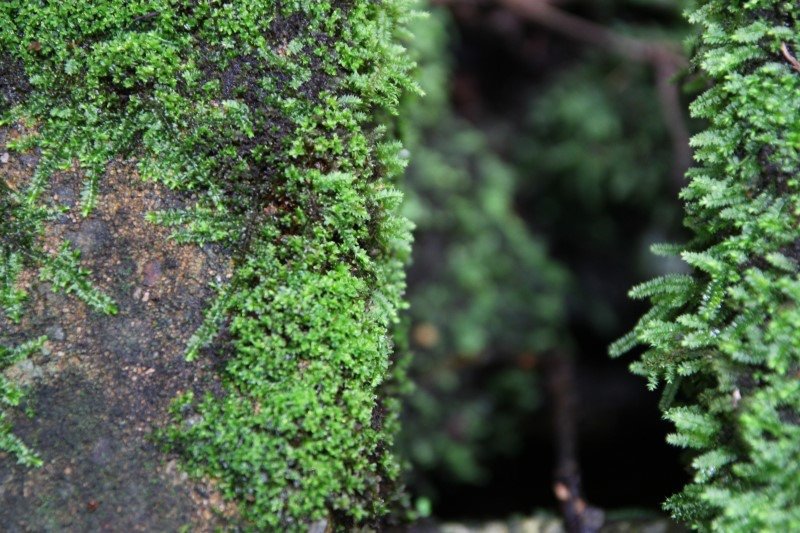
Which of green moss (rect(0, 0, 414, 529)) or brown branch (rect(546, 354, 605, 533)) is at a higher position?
green moss (rect(0, 0, 414, 529))

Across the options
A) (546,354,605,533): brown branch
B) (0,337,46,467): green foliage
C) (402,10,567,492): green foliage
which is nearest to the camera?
(0,337,46,467): green foliage

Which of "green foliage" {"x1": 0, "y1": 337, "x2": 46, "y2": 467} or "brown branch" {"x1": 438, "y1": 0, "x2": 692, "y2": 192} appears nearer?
"green foliage" {"x1": 0, "y1": 337, "x2": 46, "y2": 467}

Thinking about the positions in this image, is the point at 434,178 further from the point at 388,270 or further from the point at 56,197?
the point at 56,197

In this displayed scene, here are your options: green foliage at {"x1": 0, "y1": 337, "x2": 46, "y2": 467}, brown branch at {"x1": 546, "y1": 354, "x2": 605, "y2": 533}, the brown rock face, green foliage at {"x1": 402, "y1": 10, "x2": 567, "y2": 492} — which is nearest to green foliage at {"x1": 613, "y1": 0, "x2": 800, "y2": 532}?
brown branch at {"x1": 546, "y1": 354, "x2": 605, "y2": 533}

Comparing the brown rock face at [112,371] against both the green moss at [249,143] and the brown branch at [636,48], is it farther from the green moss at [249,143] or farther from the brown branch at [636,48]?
the brown branch at [636,48]

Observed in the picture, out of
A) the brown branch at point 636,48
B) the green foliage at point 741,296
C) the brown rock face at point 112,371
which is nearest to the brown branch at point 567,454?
the green foliage at point 741,296

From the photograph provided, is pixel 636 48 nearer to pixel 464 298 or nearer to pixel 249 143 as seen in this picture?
pixel 464 298

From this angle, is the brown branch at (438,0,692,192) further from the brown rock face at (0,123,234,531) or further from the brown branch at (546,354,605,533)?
the brown rock face at (0,123,234,531)
